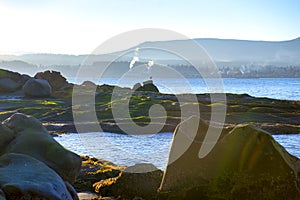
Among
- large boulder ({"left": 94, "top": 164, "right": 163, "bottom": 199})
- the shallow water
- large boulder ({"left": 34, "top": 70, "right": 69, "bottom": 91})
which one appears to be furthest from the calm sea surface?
large boulder ({"left": 34, "top": 70, "right": 69, "bottom": 91})

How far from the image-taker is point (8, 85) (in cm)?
8081

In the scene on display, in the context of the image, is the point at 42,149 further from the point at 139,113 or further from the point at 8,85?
the point at 8,85

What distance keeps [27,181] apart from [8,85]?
245ft

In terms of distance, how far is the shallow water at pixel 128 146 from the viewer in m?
25.9

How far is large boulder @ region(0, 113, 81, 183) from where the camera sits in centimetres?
1437

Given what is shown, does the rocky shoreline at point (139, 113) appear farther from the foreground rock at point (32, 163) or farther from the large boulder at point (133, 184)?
the foreground rock at point (32, 163)

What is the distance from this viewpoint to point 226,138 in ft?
47.0

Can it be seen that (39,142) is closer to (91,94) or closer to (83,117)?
(83,117)

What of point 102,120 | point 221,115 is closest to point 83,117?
point 102,120

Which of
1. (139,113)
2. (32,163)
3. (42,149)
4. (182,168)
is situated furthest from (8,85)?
(32,163)

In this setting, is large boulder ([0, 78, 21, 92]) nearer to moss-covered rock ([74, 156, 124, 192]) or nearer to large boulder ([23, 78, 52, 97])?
large boulder ([23, 78, 52, 97])

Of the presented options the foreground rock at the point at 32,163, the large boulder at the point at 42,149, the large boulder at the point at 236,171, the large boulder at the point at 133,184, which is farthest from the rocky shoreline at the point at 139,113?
the foreground rock at the point at 32,163

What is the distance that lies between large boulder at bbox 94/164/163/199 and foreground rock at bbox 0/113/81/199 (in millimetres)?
1518

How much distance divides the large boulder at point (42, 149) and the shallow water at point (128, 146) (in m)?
8.38
